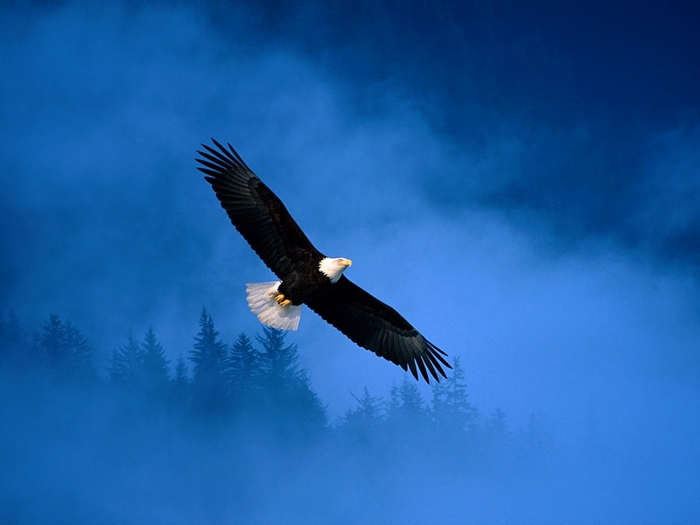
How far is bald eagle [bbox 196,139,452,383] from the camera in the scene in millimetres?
6078

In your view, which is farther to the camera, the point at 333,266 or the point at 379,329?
the point at 379,329

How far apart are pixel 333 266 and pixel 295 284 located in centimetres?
30

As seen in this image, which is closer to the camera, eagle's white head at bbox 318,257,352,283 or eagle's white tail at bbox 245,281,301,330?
eagle's white head at bbox 318,257,352,283

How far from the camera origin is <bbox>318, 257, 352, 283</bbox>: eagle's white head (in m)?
6.04

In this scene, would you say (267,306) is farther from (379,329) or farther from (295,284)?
(379,329)

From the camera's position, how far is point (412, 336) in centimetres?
659

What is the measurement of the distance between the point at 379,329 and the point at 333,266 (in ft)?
2.44

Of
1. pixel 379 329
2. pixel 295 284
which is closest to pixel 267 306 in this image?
pixel 295 284

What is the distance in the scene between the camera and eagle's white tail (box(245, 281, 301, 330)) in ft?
20.7

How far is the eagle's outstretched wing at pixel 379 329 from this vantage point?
6.48 meters

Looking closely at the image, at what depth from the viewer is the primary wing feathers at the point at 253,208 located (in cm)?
607

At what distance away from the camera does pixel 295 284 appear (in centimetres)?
618

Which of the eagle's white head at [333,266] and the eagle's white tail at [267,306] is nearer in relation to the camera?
the eagle's white head at [333,266]

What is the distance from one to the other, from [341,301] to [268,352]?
656 cm
